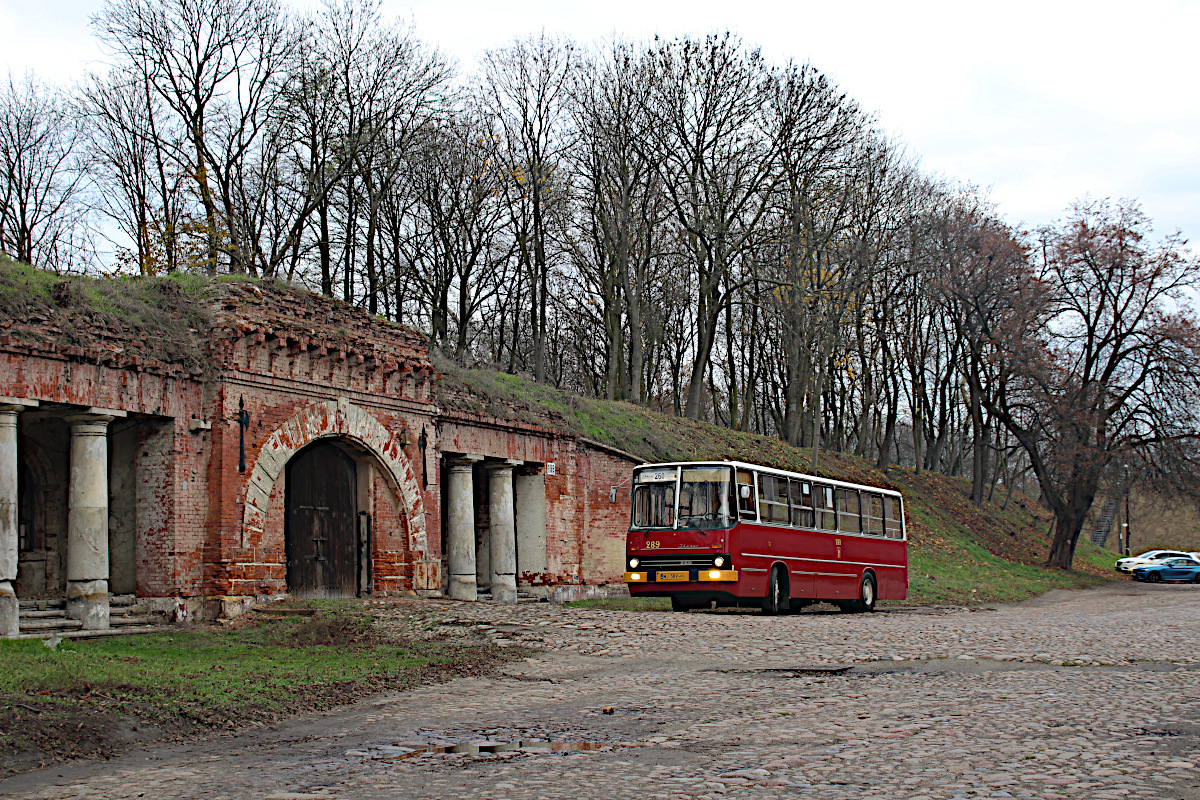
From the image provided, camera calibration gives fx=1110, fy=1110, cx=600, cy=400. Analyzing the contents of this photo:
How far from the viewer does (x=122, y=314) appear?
1683cm

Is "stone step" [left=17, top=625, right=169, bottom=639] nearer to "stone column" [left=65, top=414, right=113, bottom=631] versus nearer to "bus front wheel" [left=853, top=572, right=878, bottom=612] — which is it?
"stone column" [left=65, top=414, right=113, bottom=631]

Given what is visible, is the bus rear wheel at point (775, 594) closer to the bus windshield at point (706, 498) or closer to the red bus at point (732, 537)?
the red bus at point (732, 537)

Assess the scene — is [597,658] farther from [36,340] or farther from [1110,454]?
[1110,454]

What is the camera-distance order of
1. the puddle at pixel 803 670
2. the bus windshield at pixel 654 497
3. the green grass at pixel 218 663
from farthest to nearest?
the bus windshield at pixel 654 497 → the puddle at pixel 803 670 → the green grass at pixel 218 663

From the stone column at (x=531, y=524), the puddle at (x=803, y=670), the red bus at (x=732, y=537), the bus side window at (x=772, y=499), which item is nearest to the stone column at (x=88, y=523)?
the puddle at (x=803, y=670)

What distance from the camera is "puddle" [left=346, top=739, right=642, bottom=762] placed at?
26.7ft

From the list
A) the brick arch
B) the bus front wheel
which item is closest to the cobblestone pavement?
the brick arch

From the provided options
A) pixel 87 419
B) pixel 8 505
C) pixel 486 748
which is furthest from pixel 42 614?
pixel 486 748

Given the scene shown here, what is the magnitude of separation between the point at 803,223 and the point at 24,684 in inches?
1328

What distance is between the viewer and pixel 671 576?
20.7 meters

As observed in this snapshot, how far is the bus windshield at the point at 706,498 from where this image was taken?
20.6 metres

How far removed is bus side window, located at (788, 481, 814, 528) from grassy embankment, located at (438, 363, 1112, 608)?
3711 millimetres

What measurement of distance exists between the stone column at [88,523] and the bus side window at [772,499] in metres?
11.5

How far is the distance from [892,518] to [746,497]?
7.49 meters
